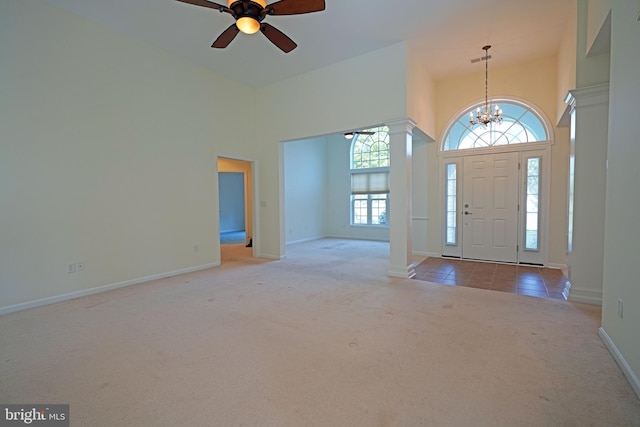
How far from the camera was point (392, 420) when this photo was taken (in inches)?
64.9

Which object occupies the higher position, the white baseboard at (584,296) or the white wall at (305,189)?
the white wall at (305,189)

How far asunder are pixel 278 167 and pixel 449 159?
360 cm

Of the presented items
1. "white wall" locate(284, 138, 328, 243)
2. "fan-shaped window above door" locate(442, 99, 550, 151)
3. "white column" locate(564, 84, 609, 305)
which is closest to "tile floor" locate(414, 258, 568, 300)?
"white column" locate(564, 84, 609, 305)

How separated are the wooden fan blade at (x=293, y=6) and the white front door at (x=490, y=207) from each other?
4.45 metres

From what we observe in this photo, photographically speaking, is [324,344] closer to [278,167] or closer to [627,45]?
[627,45]

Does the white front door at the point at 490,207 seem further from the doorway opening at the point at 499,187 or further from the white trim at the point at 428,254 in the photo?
the white trim at the point at 428,254

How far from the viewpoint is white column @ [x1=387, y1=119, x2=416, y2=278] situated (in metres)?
4.62

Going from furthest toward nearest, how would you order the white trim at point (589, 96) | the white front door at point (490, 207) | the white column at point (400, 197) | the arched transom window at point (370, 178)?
1. the arched transom window at point (370, 178)
2. the white front door at point (490, 207)
3. the white column at point (400, 197)
4. the white trim at point (589, 96)

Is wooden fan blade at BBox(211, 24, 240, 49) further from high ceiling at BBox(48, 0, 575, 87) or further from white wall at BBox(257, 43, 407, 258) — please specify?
white wall at BBox(257, 43, 407, 258)

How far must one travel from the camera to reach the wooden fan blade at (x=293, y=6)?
9.12 ft

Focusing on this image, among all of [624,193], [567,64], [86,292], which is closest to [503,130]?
[567,64]

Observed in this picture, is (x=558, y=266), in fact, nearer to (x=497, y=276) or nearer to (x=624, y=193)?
(x=497, y=276)

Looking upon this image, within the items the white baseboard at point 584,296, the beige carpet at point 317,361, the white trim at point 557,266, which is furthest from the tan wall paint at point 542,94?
the beige carpet at point 317,361

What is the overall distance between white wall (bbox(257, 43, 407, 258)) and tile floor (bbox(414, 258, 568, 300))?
270cm
